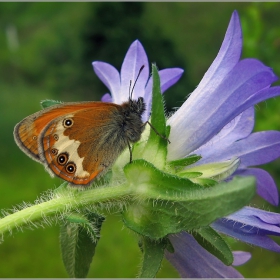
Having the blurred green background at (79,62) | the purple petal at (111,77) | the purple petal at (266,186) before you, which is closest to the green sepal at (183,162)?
the purple petal at (266,186)

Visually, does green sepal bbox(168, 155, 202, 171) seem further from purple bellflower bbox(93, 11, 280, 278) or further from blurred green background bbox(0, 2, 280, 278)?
blurred green background bbox(0, 2, 280, 278)

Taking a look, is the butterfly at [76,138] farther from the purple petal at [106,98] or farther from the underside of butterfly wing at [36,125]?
the purple petal at [106,98]

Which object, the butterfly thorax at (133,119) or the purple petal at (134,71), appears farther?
the purple petal at (134,71)

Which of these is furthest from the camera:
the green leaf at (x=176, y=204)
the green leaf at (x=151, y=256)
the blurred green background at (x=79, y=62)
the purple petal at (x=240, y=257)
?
the blurred green background at (x=79, y=62)

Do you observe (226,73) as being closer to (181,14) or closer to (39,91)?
(181,14)

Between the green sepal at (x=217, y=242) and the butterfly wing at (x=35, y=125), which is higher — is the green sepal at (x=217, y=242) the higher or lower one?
the lower one

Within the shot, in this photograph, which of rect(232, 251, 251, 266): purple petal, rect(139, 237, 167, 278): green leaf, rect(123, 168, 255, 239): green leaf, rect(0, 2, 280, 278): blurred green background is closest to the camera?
rect(123, 168, 255, 239): green leaf

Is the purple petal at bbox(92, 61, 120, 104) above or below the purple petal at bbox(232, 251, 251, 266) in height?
above

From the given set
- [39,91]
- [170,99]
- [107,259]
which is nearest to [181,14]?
[170,99]

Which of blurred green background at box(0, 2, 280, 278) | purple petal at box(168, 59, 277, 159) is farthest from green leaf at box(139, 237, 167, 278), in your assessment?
blurred green background at box(0, 2, 280, 278)
